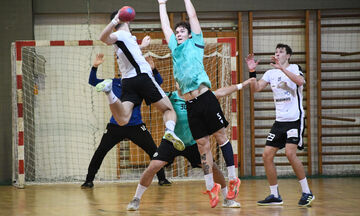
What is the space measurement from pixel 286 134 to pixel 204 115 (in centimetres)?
129

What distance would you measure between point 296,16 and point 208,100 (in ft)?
17.8

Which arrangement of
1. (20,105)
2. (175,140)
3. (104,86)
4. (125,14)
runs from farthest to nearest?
(20,105) < (175,140) < (125,14) < (104,86)

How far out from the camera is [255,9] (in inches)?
385

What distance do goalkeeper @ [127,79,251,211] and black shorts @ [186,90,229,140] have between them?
1.23ft

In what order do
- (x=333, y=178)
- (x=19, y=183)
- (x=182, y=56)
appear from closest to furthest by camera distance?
(x=182, y=56) < (x=19, y=183) < (x=333, y=178)

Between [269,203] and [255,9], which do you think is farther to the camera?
[255,9]

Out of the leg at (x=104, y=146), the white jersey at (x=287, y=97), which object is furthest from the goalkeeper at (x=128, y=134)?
the white jersey at (x=287, y=97)

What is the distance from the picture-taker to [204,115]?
201 inches

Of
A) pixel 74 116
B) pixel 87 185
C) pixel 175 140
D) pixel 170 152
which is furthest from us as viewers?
pixel 74 116

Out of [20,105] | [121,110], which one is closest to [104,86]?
[121,110]

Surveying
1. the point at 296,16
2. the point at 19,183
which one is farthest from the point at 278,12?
the point at 19,183

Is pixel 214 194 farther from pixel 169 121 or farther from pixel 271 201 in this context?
pixel 271 201

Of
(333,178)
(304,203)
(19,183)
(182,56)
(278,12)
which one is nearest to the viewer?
(182,56)

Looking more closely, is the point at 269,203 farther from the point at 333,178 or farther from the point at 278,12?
Result: the point at 278,12
